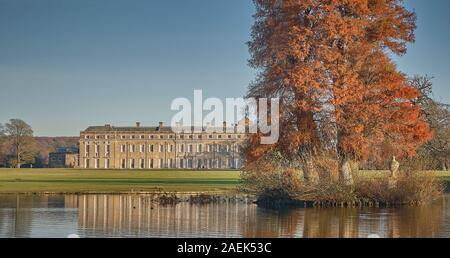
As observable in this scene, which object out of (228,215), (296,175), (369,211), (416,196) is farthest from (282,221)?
(416,196)

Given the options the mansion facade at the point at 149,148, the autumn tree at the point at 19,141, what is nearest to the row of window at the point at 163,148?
the mansion facade at the point at 149,148

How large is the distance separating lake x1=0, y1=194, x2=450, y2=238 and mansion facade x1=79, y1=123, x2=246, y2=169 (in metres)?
80.8

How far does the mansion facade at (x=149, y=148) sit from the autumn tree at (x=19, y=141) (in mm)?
20233

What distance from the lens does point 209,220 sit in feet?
54.4

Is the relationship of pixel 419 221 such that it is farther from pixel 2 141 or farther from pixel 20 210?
pixel 2 141

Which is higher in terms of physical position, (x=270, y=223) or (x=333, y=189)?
(x=333, y=189)

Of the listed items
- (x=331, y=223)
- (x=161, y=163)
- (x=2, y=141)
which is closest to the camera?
(x=331, y=223)

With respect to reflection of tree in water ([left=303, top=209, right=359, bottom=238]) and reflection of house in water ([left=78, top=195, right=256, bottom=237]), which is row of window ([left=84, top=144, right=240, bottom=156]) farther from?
reflection of tree in water ([left=303, top=209, right=359, bottom=238])

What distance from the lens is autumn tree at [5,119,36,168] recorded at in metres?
81.3

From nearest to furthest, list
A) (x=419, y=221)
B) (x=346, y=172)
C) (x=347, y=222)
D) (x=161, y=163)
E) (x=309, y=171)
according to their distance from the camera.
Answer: (x=347, y=222) → (x=419, y=221) → (x=309, y=171) → (x=346, y=172) → (x=161, y=163)

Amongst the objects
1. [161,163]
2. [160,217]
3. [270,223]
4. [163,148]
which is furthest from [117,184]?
[163,148]

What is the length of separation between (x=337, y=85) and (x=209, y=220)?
6648 mm
